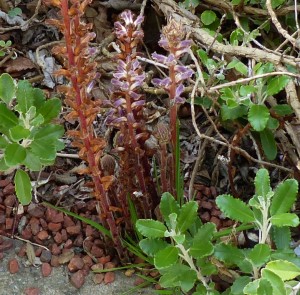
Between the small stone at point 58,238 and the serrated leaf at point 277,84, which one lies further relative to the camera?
the small stone at point 58,238

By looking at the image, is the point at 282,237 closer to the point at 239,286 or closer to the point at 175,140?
the point at 239,286

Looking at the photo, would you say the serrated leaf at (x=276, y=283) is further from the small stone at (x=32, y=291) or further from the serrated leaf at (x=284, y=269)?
the small stone at (x=32, y=291)

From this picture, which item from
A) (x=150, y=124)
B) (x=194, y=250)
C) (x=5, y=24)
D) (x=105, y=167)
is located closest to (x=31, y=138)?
(x=105, y=167)

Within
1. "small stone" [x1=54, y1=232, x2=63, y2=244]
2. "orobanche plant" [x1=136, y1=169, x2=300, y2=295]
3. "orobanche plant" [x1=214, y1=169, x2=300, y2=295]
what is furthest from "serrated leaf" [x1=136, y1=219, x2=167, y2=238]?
"small stone" [x1=54, y1=232, x2=63, y2=244]

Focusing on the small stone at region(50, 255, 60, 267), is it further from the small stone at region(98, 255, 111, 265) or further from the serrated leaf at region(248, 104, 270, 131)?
the serrated leaf at region(248, 104, 270, 131)

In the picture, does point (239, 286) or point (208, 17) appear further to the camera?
point (208, 17)

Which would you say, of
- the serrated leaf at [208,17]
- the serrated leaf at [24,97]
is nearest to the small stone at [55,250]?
the serrated leaf at [24,97]

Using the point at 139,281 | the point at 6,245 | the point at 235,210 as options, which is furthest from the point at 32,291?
the point at 235,210
